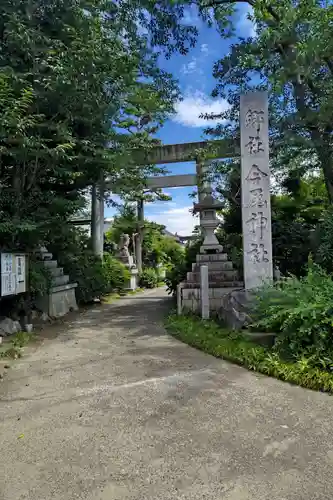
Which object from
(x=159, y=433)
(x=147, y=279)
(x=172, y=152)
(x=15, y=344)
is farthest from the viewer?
(x=147, y=279)

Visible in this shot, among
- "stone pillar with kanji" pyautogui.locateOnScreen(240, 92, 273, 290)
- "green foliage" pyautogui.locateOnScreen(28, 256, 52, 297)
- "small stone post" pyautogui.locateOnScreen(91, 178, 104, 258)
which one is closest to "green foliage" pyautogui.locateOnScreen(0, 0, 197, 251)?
"green foliage" pyautogui.locateOnScreen(28, 256, 52, 297)

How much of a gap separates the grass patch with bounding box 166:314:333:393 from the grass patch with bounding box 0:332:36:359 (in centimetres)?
252

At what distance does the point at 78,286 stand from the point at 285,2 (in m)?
8.04

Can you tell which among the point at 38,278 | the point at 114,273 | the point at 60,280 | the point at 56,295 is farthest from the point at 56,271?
the point at 114,273

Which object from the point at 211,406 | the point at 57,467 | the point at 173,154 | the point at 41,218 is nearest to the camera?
the point at 57,467

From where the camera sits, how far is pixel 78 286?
9.14 meters

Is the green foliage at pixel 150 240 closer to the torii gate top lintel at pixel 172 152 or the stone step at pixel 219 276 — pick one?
the torii gate top lintel at pixel 172 152

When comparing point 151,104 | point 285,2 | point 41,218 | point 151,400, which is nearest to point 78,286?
point 41,218

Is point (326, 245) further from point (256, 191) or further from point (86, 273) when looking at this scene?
point (86, 273)

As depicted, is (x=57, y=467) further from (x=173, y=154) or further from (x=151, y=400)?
(x=173, y=154)

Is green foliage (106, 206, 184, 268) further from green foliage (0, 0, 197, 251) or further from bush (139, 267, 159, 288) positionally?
green foliage (0, 0, 197, 251)

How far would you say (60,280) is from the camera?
8.11 metres

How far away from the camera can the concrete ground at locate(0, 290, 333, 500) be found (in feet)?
6.60

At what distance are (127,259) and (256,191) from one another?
1001cm
